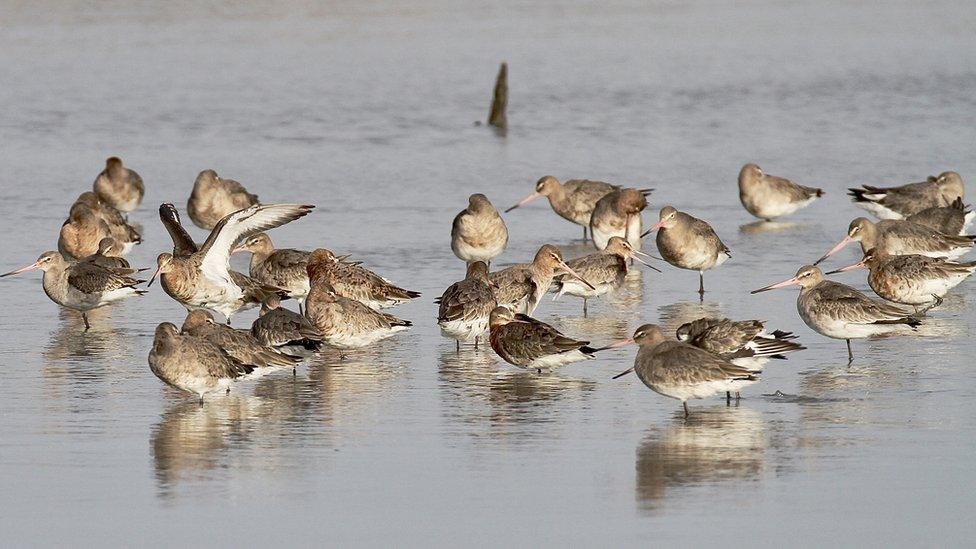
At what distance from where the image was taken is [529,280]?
13.2m

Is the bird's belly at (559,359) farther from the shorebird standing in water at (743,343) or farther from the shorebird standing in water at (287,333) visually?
the shorebird standing in water at (287,333)

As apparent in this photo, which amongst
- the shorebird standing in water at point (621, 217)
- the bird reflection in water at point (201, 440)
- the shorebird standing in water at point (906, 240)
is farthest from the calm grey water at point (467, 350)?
the shorebird standing in water at point (906, 240)

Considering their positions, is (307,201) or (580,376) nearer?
Result: (580,376)

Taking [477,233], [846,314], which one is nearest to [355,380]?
[846,314]

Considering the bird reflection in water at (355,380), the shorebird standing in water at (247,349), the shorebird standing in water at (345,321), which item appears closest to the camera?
the bird reflection in water at (355,380)

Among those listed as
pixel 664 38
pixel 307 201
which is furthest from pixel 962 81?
pixel 307 201

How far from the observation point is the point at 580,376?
36.9 ft

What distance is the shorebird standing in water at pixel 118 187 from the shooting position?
19297 mm

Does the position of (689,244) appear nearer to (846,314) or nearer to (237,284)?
(846,314)

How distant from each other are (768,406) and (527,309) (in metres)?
3.47

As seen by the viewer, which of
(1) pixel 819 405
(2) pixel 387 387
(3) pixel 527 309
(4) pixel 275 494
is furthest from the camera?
(3) pixel 527 309

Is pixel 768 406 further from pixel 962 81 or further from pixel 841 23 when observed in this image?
pixel 841 23

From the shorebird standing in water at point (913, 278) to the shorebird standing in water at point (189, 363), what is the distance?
569 cm

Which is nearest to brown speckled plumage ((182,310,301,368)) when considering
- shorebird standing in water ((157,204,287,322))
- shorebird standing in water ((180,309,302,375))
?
shorebird standing in water ((180,309,302,375))
